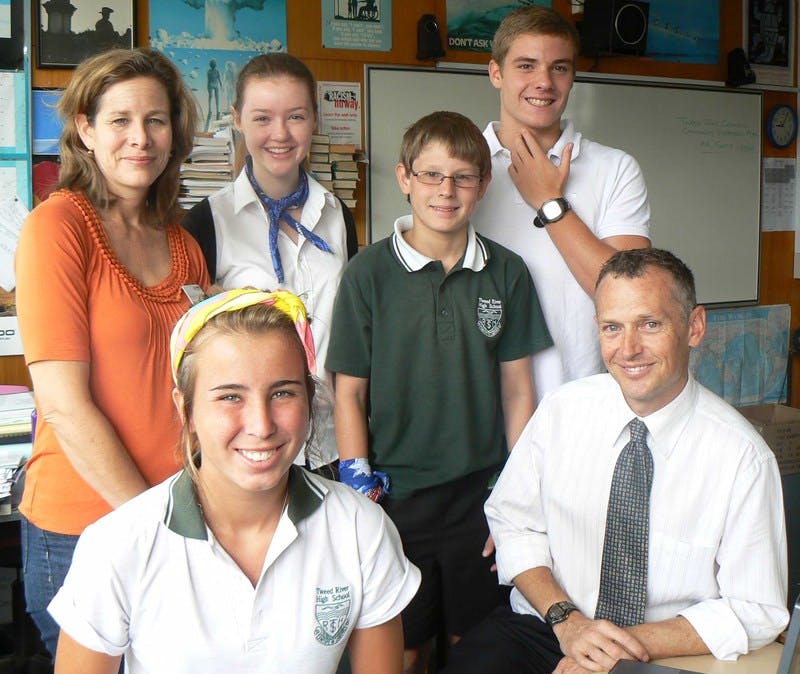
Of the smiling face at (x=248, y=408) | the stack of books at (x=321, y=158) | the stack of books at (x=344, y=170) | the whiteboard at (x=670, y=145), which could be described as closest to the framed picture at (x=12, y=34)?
the stack of books at (x=321, y=158)

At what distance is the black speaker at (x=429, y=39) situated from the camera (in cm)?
410

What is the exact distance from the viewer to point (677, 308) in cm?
174

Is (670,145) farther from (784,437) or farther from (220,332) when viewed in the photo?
(220,332)

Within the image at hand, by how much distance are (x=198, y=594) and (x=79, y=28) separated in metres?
2.98

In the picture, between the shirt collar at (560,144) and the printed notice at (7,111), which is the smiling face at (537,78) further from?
the printed notice at (7,111)

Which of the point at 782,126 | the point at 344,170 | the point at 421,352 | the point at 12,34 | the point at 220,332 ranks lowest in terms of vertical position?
the point at 421,352

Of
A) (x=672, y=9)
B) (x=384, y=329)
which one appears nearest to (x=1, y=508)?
(x=384, y=329)

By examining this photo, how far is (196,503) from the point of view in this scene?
1325mm

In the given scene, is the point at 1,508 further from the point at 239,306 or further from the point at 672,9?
the point at 672,9

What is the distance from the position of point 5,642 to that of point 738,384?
13.2 ft

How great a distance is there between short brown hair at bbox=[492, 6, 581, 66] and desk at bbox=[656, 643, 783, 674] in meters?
1.43

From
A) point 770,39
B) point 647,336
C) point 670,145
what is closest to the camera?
point 647,336

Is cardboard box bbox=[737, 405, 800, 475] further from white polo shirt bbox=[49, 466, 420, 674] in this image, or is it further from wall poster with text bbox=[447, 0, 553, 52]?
white polo shirt bbox=[49, 466, 420, 674]

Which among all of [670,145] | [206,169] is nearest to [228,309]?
[206,169]
